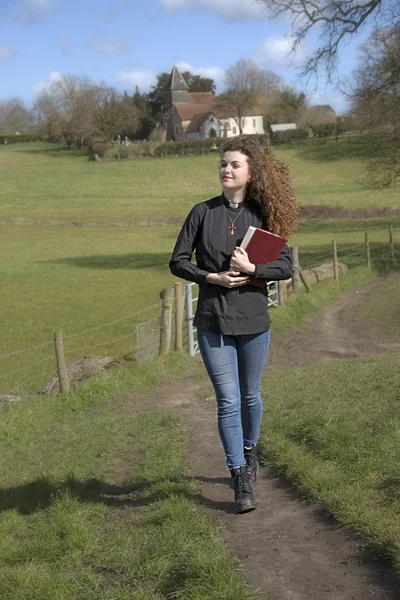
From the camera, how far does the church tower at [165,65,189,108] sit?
394 feet

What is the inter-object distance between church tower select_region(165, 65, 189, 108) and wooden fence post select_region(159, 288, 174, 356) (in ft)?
362

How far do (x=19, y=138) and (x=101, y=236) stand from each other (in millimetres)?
87769

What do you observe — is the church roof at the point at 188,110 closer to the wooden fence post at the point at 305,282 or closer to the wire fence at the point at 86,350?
the wire fence at the point at 86,350

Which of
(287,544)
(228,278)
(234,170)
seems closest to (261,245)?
(228,278)

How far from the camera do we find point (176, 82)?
402ft

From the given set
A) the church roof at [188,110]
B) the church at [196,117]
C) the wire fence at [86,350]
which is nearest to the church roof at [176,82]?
the church at [196,117]

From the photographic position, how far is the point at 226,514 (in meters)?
4.61

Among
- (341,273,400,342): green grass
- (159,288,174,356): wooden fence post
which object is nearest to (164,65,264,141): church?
(341,273,400,342): green grass

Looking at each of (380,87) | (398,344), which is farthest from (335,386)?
(380,87)

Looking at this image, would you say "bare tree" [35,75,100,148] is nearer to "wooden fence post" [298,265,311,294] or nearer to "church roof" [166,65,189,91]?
"church roof" [166,65,189,91]

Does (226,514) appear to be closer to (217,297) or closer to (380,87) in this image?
(217,297)

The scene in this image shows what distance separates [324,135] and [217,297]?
9129 cm

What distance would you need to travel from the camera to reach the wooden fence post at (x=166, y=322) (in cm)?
1252

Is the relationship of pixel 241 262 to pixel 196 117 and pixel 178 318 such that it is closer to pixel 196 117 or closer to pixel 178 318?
pixel 178 318
